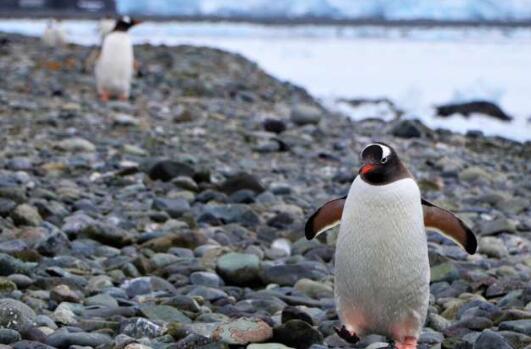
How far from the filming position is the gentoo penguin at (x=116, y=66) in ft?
27.7

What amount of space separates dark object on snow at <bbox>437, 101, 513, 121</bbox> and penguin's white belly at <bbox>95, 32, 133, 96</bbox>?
4057mm

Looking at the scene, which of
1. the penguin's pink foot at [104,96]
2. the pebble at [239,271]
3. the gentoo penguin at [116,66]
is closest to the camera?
the pebble at [239,271]

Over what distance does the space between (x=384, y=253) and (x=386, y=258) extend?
0.04ft

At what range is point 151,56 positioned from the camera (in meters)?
14.4

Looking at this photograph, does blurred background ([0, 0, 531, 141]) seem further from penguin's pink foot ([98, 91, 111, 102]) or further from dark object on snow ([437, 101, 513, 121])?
penguin's pink foot ([98, 91, 111, 102])

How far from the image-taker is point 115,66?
8500mm

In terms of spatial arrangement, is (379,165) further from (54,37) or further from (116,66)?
(54,37)

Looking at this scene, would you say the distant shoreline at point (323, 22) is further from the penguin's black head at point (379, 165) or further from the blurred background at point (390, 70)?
the penguin's black head at point (379, 165)

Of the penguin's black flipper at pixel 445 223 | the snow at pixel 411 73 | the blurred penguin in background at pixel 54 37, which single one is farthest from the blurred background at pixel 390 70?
the penguin's black flipper at pixel 445 223

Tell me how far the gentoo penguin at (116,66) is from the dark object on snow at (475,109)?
13.2 feet

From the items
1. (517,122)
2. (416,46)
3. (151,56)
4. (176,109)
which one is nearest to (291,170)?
(176,109)

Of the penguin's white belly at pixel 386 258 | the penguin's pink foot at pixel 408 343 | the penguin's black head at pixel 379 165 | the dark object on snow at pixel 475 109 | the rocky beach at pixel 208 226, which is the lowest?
the dark object on snow at pixel 475 109

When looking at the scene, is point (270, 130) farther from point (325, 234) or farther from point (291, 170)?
point (325, 234)

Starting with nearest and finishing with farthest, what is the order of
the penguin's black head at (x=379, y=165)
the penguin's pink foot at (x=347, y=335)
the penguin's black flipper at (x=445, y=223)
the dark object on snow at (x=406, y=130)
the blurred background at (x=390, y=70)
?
1. the penguin's black head at (x=379, y=165)
2. the penguin's pink foot at (x=347, y=335)
3. the penguin's black flipper at (x=445, y=223)
4. the dark object on snow at (x=406, y=130)
5. the blurred background at (x=390, y=70)
